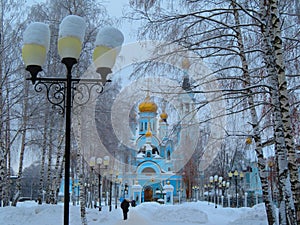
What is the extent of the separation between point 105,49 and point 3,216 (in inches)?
382

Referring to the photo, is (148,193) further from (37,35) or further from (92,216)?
(37,35)

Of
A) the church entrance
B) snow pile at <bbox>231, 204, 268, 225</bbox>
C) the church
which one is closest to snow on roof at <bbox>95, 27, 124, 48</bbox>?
snow pile at <bbox>231, 204, 268, 225</bbox>

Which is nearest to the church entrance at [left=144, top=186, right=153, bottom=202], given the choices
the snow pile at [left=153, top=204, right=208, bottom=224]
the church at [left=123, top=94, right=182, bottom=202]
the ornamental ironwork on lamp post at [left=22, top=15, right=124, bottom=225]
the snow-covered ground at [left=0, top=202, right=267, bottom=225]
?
the church at [left=123, top=94, right=182, bottom=202]

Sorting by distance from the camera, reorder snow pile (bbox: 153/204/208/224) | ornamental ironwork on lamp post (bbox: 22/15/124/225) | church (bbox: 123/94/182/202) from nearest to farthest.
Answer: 1. ornamental ironwork on lamp post (bbox: 22/15/124/225)
2. snow pile (bbox: 153/204/208/224)
3. church (bbox: 123/94/182/202)

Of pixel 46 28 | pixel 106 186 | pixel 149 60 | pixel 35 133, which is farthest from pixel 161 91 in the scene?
pixel 106 186

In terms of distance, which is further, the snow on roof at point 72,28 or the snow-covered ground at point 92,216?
the snow-covered ground at point 92,216

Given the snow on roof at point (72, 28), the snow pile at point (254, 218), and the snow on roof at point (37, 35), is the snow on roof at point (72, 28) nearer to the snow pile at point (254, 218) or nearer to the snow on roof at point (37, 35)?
the snow on roof at point (37, 35)

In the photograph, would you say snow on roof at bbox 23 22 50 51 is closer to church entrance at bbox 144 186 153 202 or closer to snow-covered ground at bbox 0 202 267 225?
snow-covered ground at bbox 0 202 267 225

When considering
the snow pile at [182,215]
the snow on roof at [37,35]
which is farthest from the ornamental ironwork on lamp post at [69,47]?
the snow pile at [182,215]

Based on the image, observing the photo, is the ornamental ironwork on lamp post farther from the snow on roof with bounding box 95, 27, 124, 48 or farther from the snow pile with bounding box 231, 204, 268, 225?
the snow pile with bounding box 231, 204, 268, 225

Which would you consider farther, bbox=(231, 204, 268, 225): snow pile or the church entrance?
the church entrance

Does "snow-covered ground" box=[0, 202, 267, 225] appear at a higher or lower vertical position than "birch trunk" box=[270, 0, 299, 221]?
lower

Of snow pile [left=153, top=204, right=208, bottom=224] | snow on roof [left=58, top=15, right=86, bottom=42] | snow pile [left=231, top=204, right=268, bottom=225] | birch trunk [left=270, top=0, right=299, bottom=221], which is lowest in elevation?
snow pile [left=153, top=204, right=208, bottom=224]

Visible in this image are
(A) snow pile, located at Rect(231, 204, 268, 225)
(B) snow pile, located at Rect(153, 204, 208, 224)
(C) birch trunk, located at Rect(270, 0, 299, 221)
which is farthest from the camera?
(B) snow pile, located at Rect(153, 204, 208, 224)
